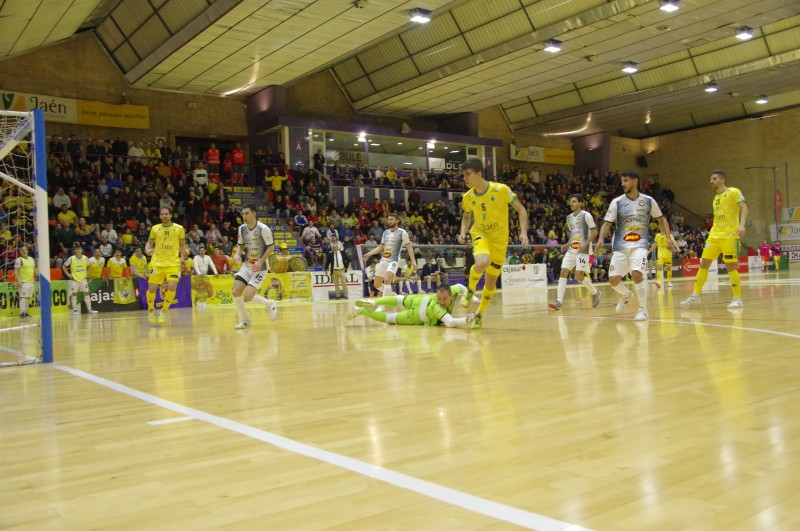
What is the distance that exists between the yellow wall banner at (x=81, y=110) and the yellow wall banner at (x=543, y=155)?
70.3 ft

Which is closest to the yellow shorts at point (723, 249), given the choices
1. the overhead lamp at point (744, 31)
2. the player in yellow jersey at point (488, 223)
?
the player in yellow jersey at point (488, 223)

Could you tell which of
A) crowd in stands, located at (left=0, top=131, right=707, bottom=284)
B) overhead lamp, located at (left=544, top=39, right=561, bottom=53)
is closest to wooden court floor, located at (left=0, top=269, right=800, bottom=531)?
crowd in stands, located at (left=0, top=131, right=707, bottom=284)

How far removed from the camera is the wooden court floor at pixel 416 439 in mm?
2420

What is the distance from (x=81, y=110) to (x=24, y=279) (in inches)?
552

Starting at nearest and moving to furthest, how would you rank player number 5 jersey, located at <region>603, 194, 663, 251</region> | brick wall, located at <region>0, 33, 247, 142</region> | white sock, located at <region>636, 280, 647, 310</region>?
white sock, located at <region>636, 280, 647, 310</region>
player number 5 jersey, located at <region>603, 194, 663, 251</region>
brick wall, located at <region>0, 33, 247, 142</region>

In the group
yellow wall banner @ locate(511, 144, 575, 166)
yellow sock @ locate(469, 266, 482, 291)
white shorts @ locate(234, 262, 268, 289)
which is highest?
yellow wall banner @ locate(511, 144, 575, 166)

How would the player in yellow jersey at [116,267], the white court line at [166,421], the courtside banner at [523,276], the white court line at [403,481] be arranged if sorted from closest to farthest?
the white court line at [403,481] < the white court line at [166,421] < the player in yellow jersey at [116,267] < the courtside banner at [523,276]

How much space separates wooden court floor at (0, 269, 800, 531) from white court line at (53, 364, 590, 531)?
1 cm

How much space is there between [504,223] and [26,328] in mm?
9430

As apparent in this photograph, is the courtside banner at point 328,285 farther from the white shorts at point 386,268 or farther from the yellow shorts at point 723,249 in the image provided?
the yellow shorts at point 723,249

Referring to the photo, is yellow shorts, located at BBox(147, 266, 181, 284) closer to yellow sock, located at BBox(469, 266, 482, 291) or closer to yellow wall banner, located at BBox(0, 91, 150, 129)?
yellow sock, located at BBox(469, 266, 482, 291)

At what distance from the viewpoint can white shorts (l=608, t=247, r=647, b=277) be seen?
10328 mm

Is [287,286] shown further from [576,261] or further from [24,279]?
[576,261]

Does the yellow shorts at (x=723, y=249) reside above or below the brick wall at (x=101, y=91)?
below
